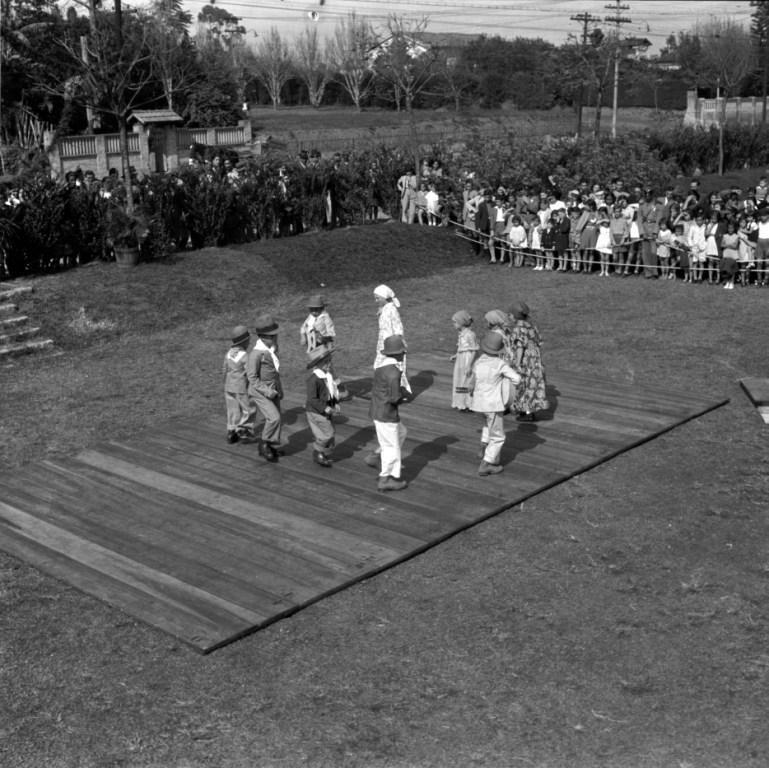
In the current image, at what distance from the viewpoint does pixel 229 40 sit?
84.5 m

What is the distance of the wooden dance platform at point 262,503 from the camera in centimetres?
884

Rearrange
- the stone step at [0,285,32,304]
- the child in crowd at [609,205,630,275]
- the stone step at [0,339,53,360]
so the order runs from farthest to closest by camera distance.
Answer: the child in crowd at [609,205,630,275], the stone step at [0,285,32,304], the stone step at [0,339,53,360]

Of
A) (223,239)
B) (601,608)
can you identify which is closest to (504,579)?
(601,608)

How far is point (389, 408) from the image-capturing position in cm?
1045

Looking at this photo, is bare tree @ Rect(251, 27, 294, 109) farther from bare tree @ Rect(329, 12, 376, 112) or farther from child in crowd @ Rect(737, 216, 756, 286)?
child in crowd @ Rect(737, 216, 756, 286)

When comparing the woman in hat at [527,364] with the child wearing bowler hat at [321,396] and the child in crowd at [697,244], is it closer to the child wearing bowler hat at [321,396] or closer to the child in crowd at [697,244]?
the child wearing bowler hat at [321,396]

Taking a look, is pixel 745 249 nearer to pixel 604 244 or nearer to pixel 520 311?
pixel 604 244

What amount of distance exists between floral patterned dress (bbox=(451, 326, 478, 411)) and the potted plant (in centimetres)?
1130

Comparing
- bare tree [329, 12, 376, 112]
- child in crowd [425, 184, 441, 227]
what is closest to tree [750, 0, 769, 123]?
bare tree [329, 12, 376, 112]

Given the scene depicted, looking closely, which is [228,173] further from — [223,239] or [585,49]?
[585,49]

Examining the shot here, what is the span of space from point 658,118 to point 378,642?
67.2 metres

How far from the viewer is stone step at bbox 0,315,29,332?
60.5 feet

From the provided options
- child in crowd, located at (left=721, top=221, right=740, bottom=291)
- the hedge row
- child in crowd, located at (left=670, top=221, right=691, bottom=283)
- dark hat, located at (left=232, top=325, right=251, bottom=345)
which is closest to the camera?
dark hat, located at (left=232, top=325, right=251, bottom=345)

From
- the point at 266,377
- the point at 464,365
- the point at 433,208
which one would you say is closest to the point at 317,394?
the point at 266,377
